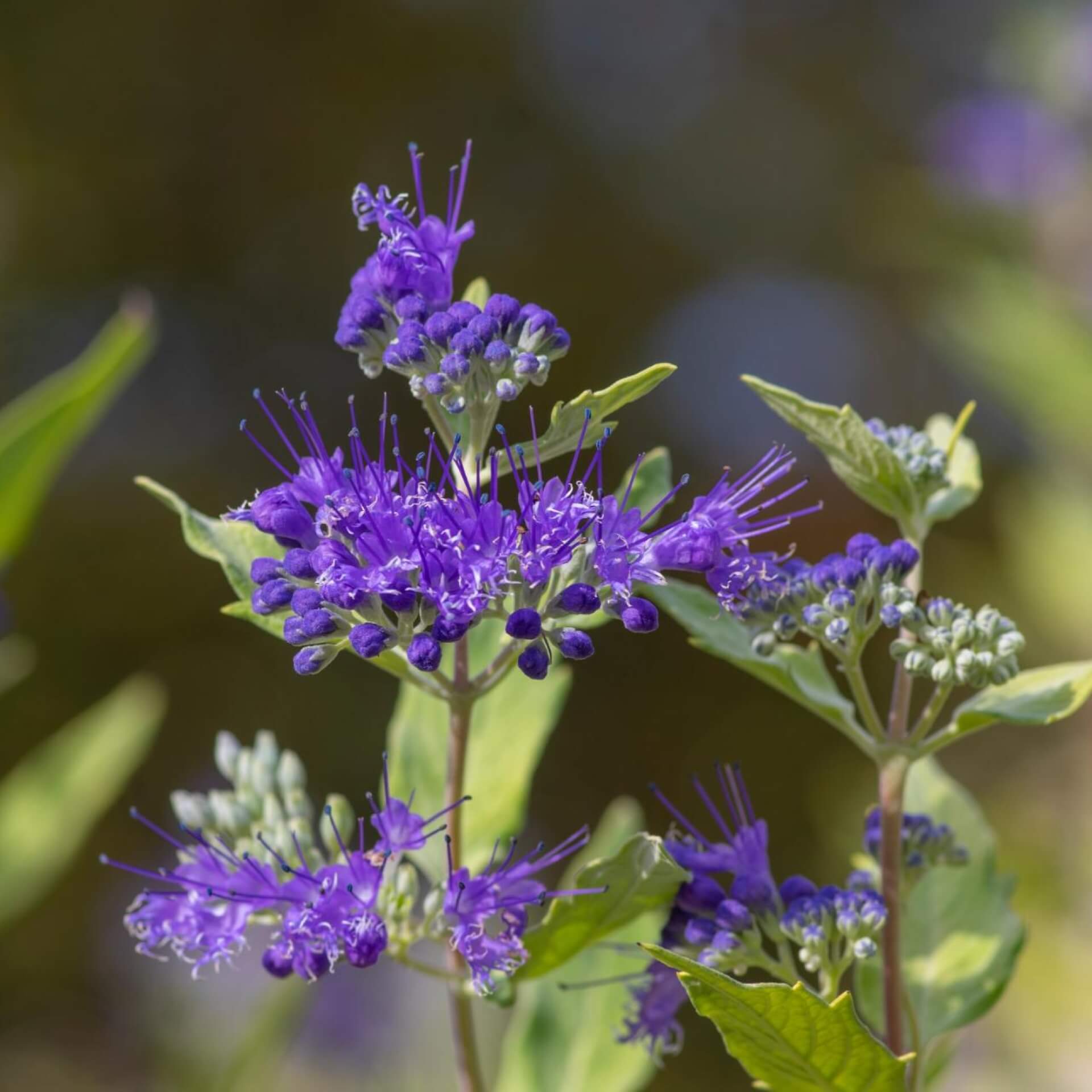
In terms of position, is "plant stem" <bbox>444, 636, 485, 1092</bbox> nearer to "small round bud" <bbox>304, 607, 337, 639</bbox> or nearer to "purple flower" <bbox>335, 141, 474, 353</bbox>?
"small round bud" <bbox>304, 607, 337, 639</bbox>

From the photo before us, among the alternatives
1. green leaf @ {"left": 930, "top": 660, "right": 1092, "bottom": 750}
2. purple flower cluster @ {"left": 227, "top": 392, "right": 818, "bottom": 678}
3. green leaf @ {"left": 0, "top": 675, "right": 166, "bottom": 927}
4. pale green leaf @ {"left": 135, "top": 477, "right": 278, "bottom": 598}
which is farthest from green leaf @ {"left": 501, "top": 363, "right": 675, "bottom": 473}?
green leaf @ {"left": 0, "top": 675, "right": 166, "bottom": 927}

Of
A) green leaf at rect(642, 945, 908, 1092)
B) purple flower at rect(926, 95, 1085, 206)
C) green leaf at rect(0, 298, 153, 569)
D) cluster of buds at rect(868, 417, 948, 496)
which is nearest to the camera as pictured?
green leaf at rect(642, 945, 908, 1092)

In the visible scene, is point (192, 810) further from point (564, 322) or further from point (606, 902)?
point (564, 322)

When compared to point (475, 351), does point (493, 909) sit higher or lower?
lower

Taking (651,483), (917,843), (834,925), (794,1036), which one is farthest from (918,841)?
(651,483)

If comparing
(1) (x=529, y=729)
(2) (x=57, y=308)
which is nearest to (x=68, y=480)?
(2) (x=57, y=308)

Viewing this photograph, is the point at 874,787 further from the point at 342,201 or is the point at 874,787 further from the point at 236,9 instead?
the point at 236,9
